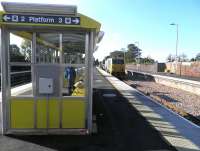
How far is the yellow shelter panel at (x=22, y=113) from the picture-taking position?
28.1 feet

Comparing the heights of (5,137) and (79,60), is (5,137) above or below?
below

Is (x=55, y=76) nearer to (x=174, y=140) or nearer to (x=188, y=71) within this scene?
(x=174, y=140)

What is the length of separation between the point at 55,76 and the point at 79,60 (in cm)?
98

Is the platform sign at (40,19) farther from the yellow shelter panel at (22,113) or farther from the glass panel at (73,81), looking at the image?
the yellow shelter panel at (22,113)

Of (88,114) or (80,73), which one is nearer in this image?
(88,114)

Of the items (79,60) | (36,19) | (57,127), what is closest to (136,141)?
(57,127)

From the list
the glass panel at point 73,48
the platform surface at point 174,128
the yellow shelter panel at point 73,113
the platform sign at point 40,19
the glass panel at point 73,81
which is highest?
the platform sign at point 40,19

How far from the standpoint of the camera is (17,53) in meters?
8.91

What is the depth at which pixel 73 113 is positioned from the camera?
28.7 feet

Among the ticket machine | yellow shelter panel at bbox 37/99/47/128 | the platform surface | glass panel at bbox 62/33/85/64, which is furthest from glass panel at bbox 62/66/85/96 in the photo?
the platform surface

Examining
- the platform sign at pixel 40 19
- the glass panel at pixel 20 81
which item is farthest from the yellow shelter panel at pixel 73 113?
the platform sign at pixel 40 19

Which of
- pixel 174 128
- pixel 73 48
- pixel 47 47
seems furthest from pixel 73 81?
pixel 174 128

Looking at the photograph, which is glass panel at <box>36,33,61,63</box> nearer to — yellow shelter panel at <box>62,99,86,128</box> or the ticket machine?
the ticket machine

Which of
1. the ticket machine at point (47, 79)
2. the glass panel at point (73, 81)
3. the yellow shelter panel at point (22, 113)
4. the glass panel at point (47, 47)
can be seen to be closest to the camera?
the ticket machine at point (47, 79)
